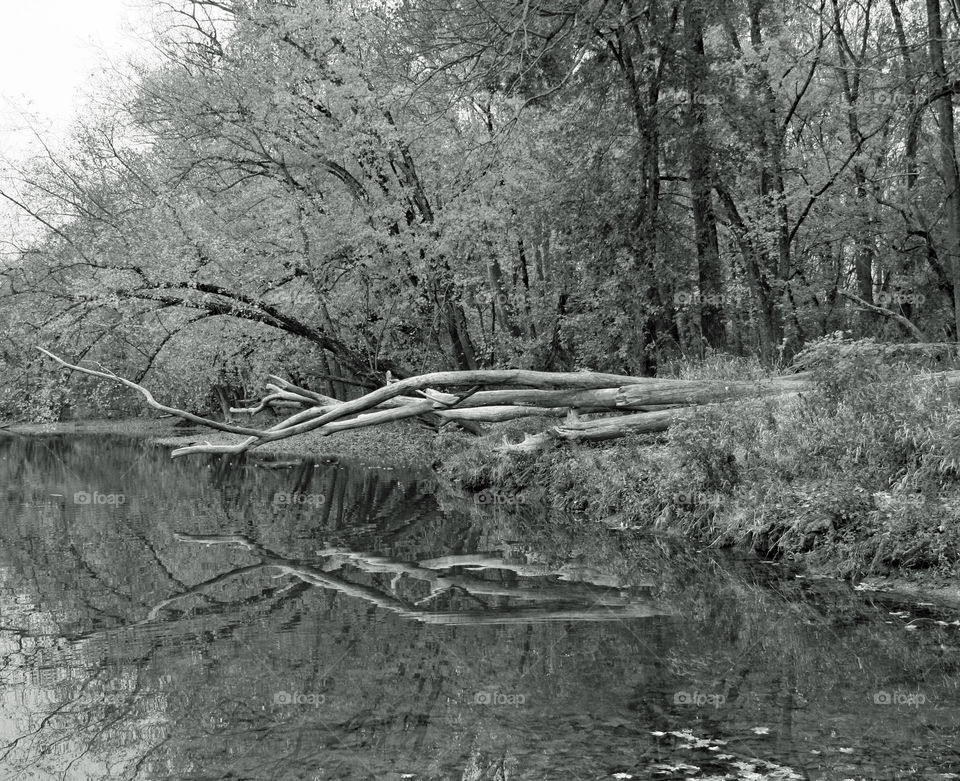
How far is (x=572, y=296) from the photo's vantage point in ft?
67.7

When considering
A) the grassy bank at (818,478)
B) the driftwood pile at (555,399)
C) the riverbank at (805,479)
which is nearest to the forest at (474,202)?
the driftwood pile at (555,399)

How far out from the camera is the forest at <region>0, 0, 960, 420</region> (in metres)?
17.8

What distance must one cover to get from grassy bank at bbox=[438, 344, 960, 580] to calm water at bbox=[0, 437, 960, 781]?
0.53 metres

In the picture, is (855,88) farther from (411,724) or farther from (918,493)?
(411,724)

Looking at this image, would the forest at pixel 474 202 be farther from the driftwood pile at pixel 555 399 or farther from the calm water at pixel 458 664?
the calm water at pixel 458 664

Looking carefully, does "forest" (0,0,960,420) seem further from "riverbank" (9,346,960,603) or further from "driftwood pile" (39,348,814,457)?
"riverbank" (9,346,960,603)

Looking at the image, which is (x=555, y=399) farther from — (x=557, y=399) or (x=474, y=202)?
(x=474, y=202)

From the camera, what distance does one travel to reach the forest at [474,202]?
17781mm

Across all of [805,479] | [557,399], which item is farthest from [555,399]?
[805,479]

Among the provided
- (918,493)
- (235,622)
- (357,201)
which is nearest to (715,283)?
(357,201)

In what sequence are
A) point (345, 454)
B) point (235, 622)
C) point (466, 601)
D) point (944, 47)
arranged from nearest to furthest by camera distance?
point (235, 622) → point (466, 601) → point (944, 47) → point (345, 454)

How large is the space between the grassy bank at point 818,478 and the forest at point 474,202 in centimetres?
548

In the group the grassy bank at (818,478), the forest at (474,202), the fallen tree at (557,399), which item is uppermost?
the forest at (474,202)

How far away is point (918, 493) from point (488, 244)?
14.2 metres
